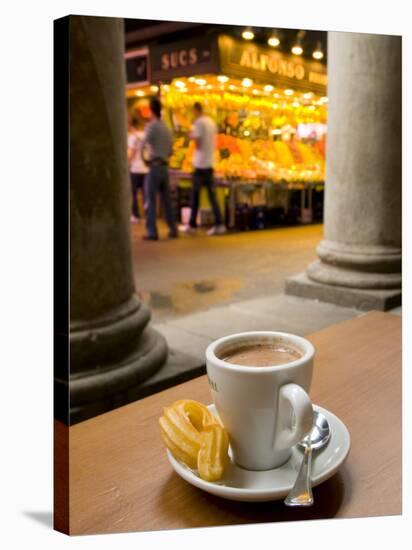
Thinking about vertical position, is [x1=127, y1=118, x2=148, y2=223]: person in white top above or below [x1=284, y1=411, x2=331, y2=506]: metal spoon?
above

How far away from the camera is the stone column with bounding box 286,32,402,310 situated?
98 cm

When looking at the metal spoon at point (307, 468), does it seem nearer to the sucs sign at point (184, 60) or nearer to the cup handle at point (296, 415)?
the cup handle at point (296, 415)

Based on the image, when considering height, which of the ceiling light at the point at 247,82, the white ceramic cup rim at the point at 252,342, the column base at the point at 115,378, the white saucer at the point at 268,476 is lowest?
the column base at the point at 115,378

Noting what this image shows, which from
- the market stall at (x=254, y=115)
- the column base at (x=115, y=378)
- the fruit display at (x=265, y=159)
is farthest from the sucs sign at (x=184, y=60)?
the column base at (x=115, y=378)

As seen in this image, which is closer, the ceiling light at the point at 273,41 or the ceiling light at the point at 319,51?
the ceiling light at the point at 273,41

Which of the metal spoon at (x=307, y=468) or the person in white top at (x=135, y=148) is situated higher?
the person in white top at (x=135, y=148)

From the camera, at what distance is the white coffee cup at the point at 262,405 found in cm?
38

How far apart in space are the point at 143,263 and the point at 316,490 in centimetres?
177

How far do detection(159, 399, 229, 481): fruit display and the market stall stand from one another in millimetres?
547

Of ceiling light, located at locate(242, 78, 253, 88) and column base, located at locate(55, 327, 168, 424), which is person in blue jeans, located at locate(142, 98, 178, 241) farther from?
column base, located at locate(55, 327, 168, 424)

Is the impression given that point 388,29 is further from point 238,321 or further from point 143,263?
point 143,263

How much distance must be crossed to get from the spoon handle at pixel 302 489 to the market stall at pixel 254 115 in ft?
1.90

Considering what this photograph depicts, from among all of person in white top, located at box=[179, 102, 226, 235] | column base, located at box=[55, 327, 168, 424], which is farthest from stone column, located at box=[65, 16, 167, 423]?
person in white top, located at box=[179, 102, 226, 235]

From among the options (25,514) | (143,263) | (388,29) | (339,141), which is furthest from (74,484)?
(143,263)
